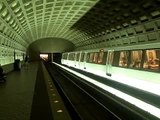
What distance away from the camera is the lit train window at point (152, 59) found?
1106 cm

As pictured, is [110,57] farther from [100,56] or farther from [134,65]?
[134,65]

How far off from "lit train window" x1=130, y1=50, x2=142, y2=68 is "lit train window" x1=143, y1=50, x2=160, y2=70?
664 mm

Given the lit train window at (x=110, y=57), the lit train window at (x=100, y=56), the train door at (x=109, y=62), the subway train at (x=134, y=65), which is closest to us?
the subway train at (x=134, y=65)

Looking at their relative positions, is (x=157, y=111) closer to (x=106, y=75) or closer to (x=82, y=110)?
(x=82, y=110)

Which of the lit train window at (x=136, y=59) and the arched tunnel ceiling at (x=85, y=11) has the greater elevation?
the arched tunnel ceiling at (x=85, y=11)

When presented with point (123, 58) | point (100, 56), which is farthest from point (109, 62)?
point (100, 56)

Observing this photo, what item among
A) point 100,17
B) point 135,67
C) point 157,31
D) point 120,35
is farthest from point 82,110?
point 120,35

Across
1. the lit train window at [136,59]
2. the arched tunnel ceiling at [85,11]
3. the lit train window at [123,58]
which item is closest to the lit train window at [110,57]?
the lit train window at [123,58]

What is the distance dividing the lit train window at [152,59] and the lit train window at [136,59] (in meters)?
0.66

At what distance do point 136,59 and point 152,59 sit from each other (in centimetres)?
164

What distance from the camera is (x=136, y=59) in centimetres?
1327

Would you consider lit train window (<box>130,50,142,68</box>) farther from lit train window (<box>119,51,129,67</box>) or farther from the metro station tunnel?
lit train window (<box>119,51,129,67</box>)

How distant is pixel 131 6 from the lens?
23000 mm

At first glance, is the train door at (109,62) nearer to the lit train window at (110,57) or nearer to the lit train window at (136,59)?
the lit train window at (110,57)
